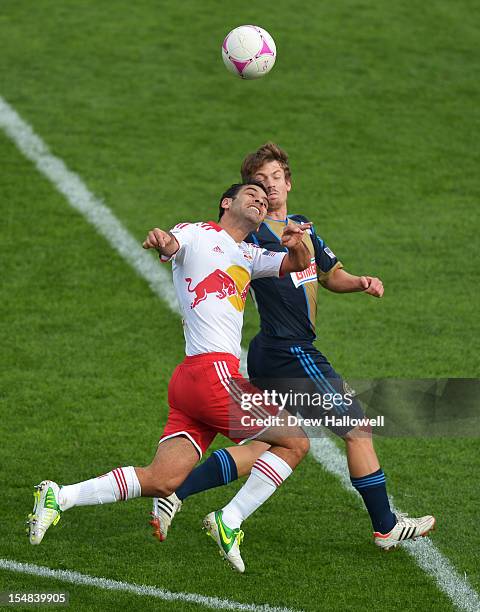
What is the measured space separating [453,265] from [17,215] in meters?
4.27

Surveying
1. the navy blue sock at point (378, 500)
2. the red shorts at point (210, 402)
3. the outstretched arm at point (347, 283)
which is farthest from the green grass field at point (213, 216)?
the outstretched arm at point (347, 283)

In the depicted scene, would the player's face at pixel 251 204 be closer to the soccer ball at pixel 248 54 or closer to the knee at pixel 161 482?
the knee at pixel 161 482

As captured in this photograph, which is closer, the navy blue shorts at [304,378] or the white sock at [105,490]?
the white sock at [105,490]

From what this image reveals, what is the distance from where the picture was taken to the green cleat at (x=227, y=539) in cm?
665

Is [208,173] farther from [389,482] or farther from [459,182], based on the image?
[389,482]

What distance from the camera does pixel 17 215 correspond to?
41.7 feet

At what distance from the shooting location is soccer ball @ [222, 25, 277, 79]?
367 inches

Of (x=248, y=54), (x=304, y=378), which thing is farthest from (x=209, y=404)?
(x=248, y=54)

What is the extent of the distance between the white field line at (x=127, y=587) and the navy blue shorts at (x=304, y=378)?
3.98 ft

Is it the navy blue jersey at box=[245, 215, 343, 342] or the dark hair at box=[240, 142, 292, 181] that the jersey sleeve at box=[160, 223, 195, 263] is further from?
the dark hair at box=[240, 142, 292, 181]

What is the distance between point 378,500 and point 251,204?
178 cm

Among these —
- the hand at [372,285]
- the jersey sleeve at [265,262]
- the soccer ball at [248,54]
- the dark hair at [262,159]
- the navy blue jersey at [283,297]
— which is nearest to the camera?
the jersey sleeve at [265,262]

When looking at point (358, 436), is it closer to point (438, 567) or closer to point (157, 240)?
point (438, 567)

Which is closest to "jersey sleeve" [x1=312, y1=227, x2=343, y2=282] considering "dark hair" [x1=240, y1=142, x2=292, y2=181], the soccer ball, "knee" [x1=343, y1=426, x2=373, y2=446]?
"dark hair" [x1=240, y1=142, x2=292, y2=181]
